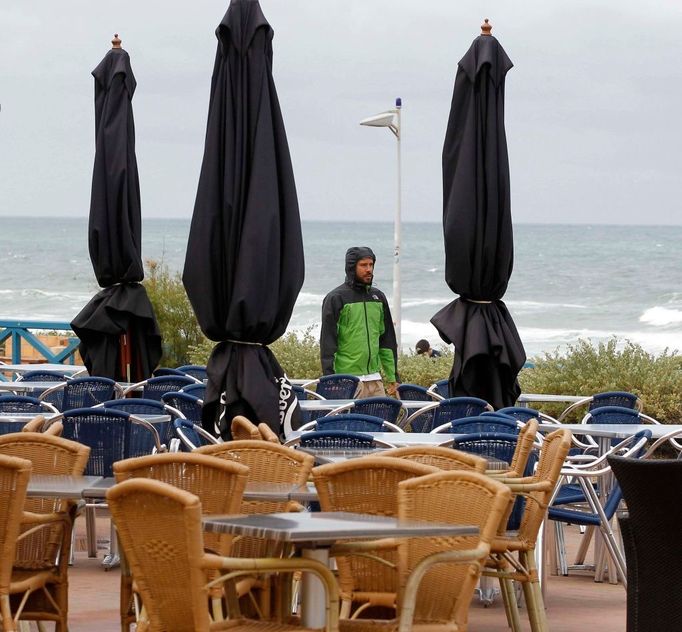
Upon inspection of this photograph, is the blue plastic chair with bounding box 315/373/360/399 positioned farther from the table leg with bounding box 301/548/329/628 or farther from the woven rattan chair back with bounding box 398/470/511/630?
the table leg with bounding box 301/548/329/628

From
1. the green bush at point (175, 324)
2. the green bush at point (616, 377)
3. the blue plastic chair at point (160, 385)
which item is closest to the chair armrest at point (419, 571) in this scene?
the blue plastic chair at point (160, 385)

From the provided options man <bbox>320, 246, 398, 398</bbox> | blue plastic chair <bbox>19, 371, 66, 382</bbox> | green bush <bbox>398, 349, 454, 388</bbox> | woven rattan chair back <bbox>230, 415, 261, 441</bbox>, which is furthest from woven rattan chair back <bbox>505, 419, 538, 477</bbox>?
green bush <bbox>398, 349, 454, 388</bbox>

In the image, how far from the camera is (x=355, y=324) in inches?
414

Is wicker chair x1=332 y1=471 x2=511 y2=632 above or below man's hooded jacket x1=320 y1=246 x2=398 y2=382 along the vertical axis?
below

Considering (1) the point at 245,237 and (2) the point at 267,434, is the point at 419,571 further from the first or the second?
(1) the point at 245,237

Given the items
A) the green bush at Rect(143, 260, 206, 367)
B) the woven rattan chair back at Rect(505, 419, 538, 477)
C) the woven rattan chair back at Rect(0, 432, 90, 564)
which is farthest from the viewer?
the green bush at Rect(143, 260, 206, 367)

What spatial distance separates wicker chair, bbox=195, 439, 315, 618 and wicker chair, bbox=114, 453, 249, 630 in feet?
1.24

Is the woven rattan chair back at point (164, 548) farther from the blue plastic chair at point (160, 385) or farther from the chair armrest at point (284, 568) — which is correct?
the blue plastic chair at point (160, 385)

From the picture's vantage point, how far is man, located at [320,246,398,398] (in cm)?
1046

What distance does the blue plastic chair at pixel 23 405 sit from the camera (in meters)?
8.27

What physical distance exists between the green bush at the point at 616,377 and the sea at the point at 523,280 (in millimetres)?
21223

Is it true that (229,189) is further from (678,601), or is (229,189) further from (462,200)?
(678,601)

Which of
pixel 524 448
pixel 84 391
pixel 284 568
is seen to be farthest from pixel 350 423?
pixel 284 568

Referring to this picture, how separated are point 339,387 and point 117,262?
6.83 feet
